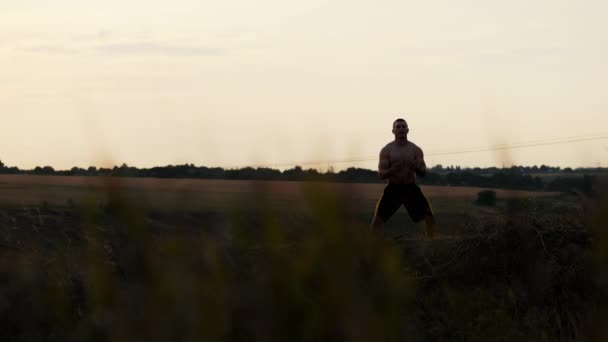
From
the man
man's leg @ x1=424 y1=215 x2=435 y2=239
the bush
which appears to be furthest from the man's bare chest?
the bush

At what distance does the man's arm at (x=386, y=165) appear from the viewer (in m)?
14.3

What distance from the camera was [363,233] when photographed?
3.98m

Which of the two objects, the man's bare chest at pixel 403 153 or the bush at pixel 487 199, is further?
the bush at pixel 487 199

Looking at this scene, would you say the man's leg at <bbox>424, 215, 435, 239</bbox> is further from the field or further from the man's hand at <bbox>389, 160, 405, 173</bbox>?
the field

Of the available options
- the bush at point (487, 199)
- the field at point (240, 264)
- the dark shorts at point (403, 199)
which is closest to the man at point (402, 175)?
the dark shorts at point (403, 199)

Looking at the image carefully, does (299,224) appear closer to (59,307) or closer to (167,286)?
(167,286)

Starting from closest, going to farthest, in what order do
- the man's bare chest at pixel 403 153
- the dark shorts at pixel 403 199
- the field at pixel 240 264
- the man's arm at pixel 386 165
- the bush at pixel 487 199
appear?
the field at pixel 240 264
the man's bare chest at pixel 403 153
the man's arm at pixel 386 165
the dark shorts at pixel 403 199
the bush at pixel 487 199

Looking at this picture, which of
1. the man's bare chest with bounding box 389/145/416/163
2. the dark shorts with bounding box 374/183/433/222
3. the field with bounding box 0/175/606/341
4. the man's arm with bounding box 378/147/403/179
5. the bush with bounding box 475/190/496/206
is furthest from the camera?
the bush with bounding box 475/190/496/206

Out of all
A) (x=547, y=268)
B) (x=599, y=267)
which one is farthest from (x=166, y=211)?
(x=547, y=268)

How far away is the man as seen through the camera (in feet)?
46.8

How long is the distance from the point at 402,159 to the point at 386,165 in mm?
242

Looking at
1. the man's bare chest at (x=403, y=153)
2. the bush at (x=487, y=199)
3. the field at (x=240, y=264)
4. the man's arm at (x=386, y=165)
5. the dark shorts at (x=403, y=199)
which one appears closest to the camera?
the field at (x=240, y=264)

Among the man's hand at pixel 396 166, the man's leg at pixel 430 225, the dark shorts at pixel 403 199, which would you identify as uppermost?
the man's hand at pixel 396 166

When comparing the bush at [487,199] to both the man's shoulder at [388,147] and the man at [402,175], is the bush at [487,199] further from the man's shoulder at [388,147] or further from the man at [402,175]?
the man's shoulder at [388,147]
